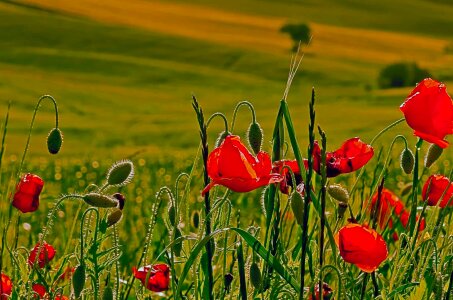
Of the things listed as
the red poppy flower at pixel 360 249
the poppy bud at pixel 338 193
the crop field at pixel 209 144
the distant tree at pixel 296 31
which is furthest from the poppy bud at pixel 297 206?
the distant tree at pixel 296 31

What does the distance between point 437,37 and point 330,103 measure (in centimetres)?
2384

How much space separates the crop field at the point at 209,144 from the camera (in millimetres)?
2043

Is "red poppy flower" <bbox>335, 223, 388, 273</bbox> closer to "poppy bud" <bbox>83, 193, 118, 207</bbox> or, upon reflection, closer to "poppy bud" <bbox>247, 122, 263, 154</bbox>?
"poppy bud" <bbox>247, 122, 263, 154</bbox>

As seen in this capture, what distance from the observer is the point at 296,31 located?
44.7 m

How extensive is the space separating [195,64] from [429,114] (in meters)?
33.7

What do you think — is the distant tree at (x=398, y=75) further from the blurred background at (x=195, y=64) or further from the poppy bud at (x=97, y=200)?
the poppy bud at (x=97, y=200)

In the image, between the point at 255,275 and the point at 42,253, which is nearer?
the point at 255,275

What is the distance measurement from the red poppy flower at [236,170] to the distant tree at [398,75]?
34237mm

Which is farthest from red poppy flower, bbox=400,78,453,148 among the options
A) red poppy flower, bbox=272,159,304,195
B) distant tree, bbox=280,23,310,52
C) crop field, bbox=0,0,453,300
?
distant tree, bbox=280,23,310,52

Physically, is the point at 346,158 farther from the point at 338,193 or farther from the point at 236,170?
the point at 236,170

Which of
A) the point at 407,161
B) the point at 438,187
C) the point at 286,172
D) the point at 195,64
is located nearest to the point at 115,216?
the point at 286,172

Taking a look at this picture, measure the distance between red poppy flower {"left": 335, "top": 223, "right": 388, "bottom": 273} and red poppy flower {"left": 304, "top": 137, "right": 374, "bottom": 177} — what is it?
275 mm

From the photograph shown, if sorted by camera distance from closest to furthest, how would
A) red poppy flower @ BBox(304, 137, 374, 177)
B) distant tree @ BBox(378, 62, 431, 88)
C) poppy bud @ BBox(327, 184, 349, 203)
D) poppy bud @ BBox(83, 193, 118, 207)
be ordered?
poppy bud @ BBox(83, 193, 118, 207) → poppy bud @ BBox(327, 184, 349, 203) → red poppy flower @ BBox(304, 137, 374, 177) → distant tree @ BBox(378, 62, 431, 88)

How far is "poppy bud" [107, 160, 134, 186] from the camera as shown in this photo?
2049mm
